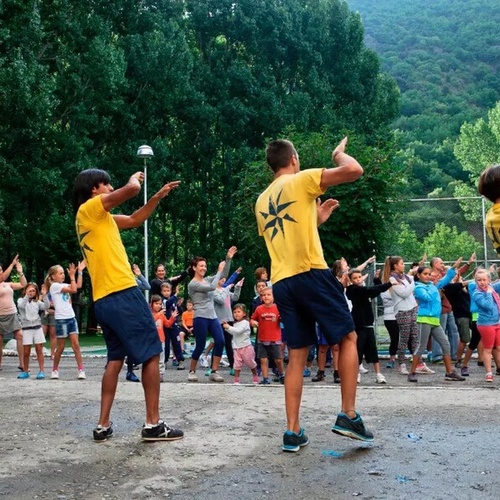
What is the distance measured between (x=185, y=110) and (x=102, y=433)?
33189mm

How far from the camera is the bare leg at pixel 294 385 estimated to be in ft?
16.4

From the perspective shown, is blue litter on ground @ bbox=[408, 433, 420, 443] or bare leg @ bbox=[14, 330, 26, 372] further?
bare leg @ bbox=[14, 330, 26, 372]

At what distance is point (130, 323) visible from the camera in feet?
17.7

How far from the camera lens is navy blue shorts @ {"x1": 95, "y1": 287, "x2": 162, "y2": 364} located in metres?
5.39

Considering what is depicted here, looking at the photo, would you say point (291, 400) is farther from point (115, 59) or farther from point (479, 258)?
point (115, 59)

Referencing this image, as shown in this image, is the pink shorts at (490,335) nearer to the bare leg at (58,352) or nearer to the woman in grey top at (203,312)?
the woman in grey top at (203,312)

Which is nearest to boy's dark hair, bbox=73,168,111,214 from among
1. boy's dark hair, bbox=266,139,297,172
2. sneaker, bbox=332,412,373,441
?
boy's dark hair, bbox=266,139,297,172

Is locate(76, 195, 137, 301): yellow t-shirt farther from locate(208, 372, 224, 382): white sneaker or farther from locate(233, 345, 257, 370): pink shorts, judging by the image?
locate(208, 372, 224, 382): white sneaker

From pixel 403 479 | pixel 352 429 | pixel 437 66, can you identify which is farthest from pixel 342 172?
pixel 437 66

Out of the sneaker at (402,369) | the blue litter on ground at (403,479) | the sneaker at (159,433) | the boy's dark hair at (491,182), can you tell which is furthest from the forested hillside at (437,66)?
the blue litter on ground at (403,479)

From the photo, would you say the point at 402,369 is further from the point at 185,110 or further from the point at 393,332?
the point at 185,110

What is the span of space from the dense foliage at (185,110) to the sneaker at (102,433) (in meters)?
17.4

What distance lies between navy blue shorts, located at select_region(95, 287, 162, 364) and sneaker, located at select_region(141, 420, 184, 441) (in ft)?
1.51

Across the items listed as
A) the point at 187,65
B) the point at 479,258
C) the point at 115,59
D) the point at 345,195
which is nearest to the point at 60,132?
the point at 115,59
